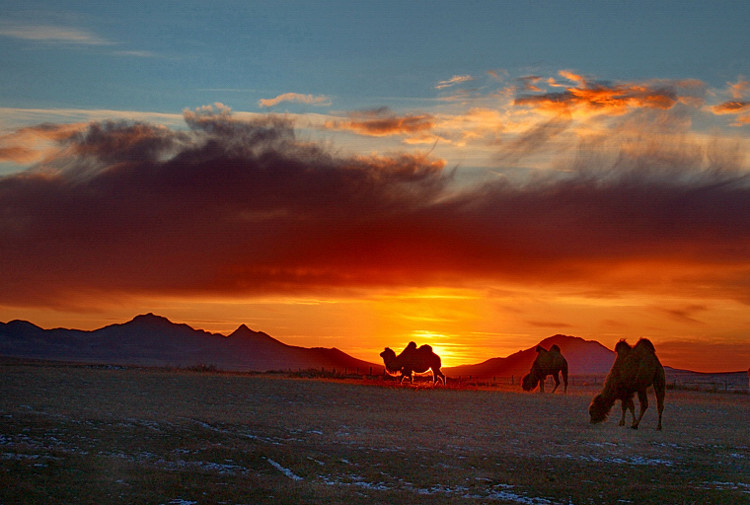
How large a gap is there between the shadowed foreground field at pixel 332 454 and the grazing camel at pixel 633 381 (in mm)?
729

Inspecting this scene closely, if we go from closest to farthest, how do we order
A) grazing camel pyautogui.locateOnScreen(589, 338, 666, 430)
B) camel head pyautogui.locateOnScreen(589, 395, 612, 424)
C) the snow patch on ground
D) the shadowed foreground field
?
the shadowed foreground field → the snow patch on ground → grazing camel pyautogui.locateOnScreen(589, 338, 666, 430) → camel head pyautogui.locateOnScreen(589, 395, 612, 424)

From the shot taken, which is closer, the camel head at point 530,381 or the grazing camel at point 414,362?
the camel head at point 530,381

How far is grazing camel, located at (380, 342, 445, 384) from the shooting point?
202 feet

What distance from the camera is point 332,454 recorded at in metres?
18.6

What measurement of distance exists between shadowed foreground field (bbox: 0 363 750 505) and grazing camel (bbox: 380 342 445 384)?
96.5 ft

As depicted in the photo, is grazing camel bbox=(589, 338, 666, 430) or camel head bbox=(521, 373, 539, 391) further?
camel head bbox=(521, 373, 539, 391)

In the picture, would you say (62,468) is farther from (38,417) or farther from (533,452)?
(533,452)

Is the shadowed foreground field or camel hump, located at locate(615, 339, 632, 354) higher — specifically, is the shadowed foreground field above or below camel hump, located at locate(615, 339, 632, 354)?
below

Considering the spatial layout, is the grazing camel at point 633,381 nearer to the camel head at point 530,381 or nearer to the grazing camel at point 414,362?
the camel head at point 530,381

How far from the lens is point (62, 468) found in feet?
50.8

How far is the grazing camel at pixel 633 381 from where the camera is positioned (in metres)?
27.1

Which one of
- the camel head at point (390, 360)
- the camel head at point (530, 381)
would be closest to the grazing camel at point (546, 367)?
the camel head at point (530, 381)

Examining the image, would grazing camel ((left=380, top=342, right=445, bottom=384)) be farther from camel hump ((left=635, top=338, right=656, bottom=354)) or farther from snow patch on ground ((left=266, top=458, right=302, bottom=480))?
snow patch on ground ((left=266, top=458, right=302, bottom=480))

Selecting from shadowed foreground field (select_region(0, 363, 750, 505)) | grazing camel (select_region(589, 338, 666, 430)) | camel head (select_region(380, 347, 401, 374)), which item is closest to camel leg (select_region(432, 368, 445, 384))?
camel head (select_region(380, 347, 401, 374))
